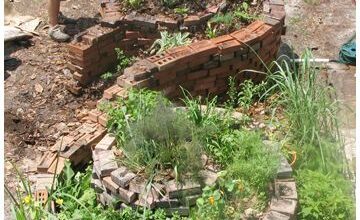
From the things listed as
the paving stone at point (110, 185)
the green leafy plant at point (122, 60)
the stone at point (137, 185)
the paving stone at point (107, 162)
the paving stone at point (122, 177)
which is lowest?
the paving stone at point (110, 185)

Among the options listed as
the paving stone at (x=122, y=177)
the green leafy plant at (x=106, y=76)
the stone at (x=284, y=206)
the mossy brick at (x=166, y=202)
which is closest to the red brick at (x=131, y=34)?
the green leafy plant at (x=106, y=76)

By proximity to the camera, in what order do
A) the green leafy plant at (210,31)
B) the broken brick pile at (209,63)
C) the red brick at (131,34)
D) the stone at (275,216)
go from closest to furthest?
the stone at (275,216)
the broken brick pile at (209,63)
the green leafy plant at (210,31)
the red brick at (131,34)

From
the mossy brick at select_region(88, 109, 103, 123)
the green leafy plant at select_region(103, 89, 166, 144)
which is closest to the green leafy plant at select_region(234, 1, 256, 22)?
the green leafy plant at select_region(103, 89, 166, 144)

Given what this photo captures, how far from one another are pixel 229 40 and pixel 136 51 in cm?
108

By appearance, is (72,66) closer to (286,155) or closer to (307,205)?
(286,155)

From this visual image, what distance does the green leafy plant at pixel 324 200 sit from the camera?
3.97m

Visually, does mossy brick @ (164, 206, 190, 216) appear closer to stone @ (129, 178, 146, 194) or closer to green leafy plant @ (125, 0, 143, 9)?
stone @ (129, 178, 146, 194)

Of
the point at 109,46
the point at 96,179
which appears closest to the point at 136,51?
the point at 109,46

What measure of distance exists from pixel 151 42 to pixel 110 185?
2.22 meters

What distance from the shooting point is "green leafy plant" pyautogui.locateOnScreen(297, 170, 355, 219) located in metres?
3.97

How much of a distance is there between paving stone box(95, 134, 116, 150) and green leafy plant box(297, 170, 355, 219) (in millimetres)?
1336

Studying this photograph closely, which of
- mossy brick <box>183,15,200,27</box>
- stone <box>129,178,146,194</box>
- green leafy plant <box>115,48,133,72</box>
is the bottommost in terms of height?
stone <box>129,178,146,194</box>

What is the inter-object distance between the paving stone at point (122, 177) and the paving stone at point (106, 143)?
0.89ft

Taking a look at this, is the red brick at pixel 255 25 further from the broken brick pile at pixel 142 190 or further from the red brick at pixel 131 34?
the broken brick pile at pixel 142 190
